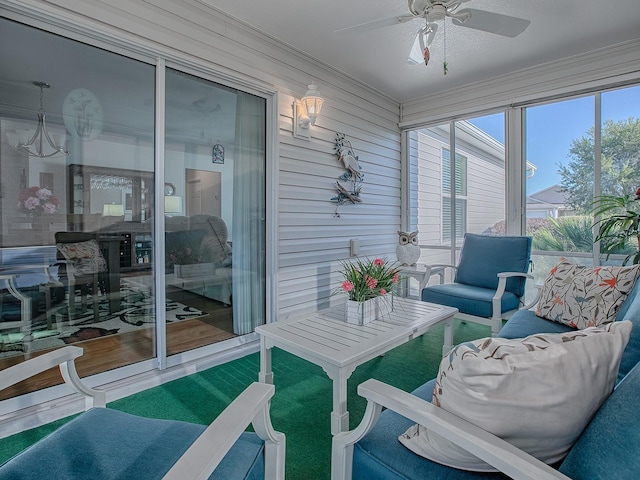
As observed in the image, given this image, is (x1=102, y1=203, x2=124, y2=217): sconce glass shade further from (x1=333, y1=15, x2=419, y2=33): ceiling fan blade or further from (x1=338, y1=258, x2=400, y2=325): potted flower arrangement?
(x1=333, y1=15, x2=419, y2=33): ceiling fan blade

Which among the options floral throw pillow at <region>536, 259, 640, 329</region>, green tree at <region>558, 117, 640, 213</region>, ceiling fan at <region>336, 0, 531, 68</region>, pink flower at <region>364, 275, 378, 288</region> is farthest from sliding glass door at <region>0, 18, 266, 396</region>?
green tree at <region>558, 117, 640, 213</region>

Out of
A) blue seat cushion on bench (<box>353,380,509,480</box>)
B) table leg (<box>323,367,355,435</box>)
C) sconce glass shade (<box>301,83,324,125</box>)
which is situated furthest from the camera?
sconce glass shade (<box>301,83,324,125</box>)

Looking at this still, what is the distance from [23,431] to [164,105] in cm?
218

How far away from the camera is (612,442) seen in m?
0.70

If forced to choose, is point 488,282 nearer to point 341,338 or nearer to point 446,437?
point 341,338

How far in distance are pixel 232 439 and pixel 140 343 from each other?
2053 millimetres

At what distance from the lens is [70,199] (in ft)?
7.24

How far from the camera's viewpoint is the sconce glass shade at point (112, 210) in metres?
2.33

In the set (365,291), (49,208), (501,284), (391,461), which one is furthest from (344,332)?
(49,208)

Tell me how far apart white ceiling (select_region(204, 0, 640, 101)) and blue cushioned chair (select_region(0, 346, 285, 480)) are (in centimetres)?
247

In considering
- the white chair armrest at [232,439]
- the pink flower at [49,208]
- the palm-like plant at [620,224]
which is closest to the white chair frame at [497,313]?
the palm-like plant at [620,224]

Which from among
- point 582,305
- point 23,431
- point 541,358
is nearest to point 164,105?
point 23,431

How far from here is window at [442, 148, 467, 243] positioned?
4.55 metres

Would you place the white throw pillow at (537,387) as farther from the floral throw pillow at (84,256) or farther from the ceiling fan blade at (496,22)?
the floral throw pillow at (84,256)
